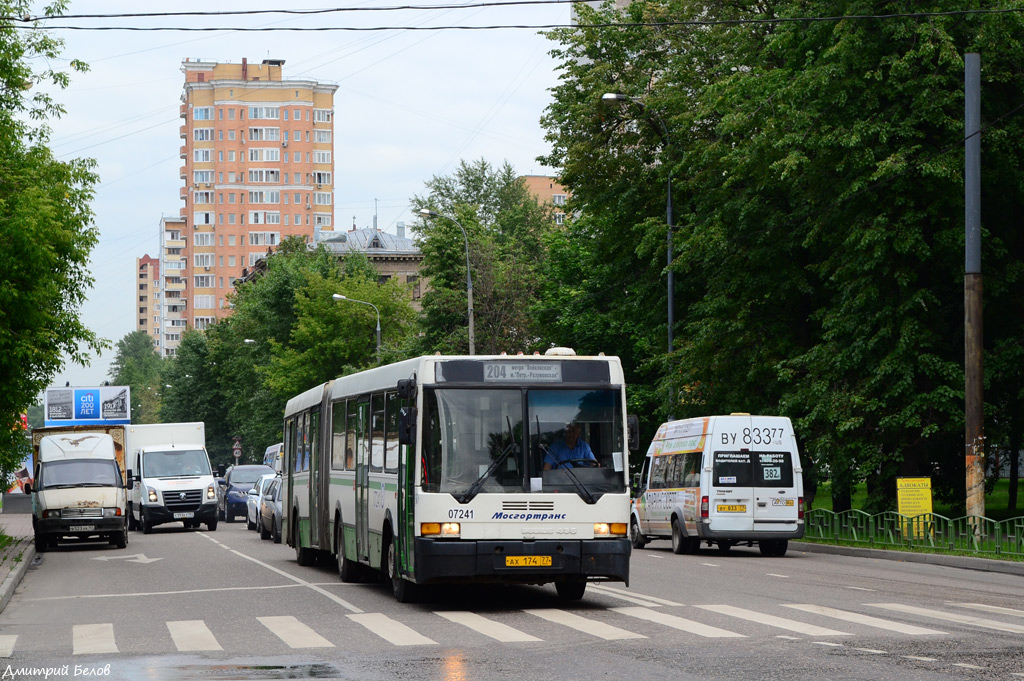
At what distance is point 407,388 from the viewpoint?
16.4 metres

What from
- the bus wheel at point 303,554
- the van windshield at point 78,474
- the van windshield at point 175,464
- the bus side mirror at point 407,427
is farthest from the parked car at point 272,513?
Answer: the bus side mirror at point 407,427

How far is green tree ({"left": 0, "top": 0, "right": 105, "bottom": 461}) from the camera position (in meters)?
24.8

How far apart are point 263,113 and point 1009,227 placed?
144 m

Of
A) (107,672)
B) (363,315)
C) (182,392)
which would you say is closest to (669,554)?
(107,672)

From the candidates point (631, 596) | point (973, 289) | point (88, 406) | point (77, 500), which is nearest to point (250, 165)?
point (88, 406)

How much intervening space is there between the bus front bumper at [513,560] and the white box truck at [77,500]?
18565 mm

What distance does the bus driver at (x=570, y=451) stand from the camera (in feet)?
53.2

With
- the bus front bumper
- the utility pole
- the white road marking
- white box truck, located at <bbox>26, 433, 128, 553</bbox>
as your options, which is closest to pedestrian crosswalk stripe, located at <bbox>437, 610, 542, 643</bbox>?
the bus front bumper

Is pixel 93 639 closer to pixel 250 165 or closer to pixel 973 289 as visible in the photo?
pixel 973 289

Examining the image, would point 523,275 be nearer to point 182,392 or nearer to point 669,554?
point 669,554

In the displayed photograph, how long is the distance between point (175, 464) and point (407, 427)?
29.7 meters

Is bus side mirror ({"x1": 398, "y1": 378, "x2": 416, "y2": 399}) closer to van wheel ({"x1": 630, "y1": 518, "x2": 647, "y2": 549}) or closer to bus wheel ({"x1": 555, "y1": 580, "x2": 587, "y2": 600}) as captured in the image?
bus wheel ({"x1": 555, "y1": 580, "x2": 587, "y2": 600})

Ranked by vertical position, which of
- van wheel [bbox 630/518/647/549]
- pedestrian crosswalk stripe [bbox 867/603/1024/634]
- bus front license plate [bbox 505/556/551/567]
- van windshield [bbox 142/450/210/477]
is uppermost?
van windshield [bbox 142/450/210/477]

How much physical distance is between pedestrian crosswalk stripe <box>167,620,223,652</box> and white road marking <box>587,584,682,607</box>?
4.99 metres
